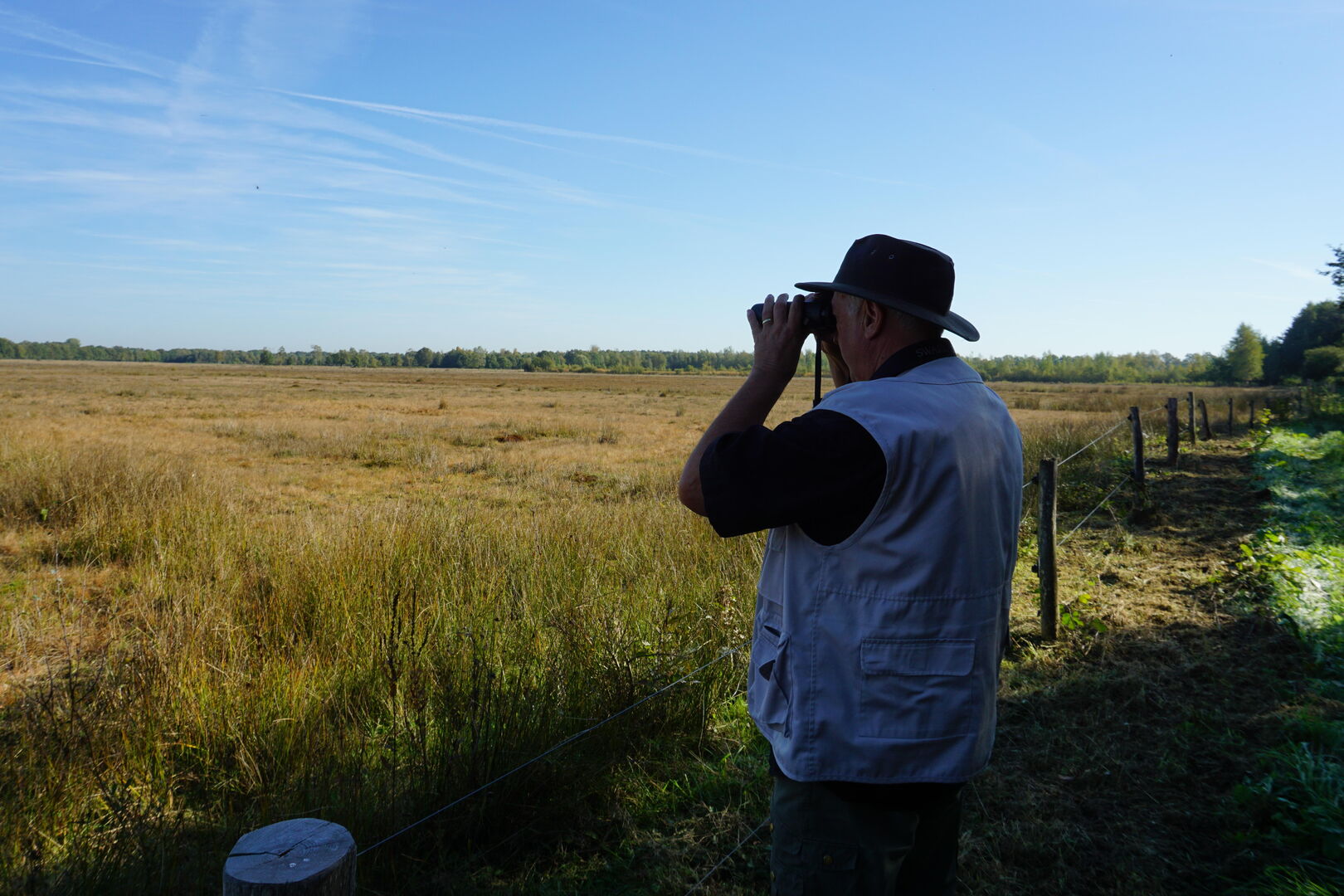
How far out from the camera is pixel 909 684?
146 cm

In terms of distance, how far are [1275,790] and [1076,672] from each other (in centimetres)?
151

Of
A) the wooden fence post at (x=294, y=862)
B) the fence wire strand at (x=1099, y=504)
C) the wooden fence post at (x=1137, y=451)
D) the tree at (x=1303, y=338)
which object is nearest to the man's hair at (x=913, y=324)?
the wooden fence post at (x=294, y=862)

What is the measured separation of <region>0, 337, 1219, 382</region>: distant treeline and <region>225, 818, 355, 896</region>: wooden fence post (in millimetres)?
124494

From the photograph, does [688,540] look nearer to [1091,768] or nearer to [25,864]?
[1091,768]

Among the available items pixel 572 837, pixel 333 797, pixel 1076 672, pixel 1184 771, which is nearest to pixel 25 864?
pixel 333 797

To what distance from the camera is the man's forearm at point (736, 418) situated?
155 cm

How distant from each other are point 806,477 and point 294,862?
109cm

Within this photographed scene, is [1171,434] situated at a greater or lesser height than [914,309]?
lesser

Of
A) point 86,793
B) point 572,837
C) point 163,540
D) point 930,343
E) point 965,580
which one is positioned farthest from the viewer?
point 163,540

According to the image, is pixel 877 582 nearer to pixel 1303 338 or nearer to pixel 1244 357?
pixel 1303 338

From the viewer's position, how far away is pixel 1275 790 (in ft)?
11.2

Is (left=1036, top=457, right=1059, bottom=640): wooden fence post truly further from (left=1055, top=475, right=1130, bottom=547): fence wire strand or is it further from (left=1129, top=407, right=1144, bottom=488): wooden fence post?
(left=1129, top=407, right=1144, bottom=488): wooden fence post

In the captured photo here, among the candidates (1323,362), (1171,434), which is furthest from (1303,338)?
(1171,434)

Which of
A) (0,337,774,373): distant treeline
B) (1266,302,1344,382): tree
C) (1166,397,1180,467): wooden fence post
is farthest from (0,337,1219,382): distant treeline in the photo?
(1166,397,1180,467): wooden fence post
